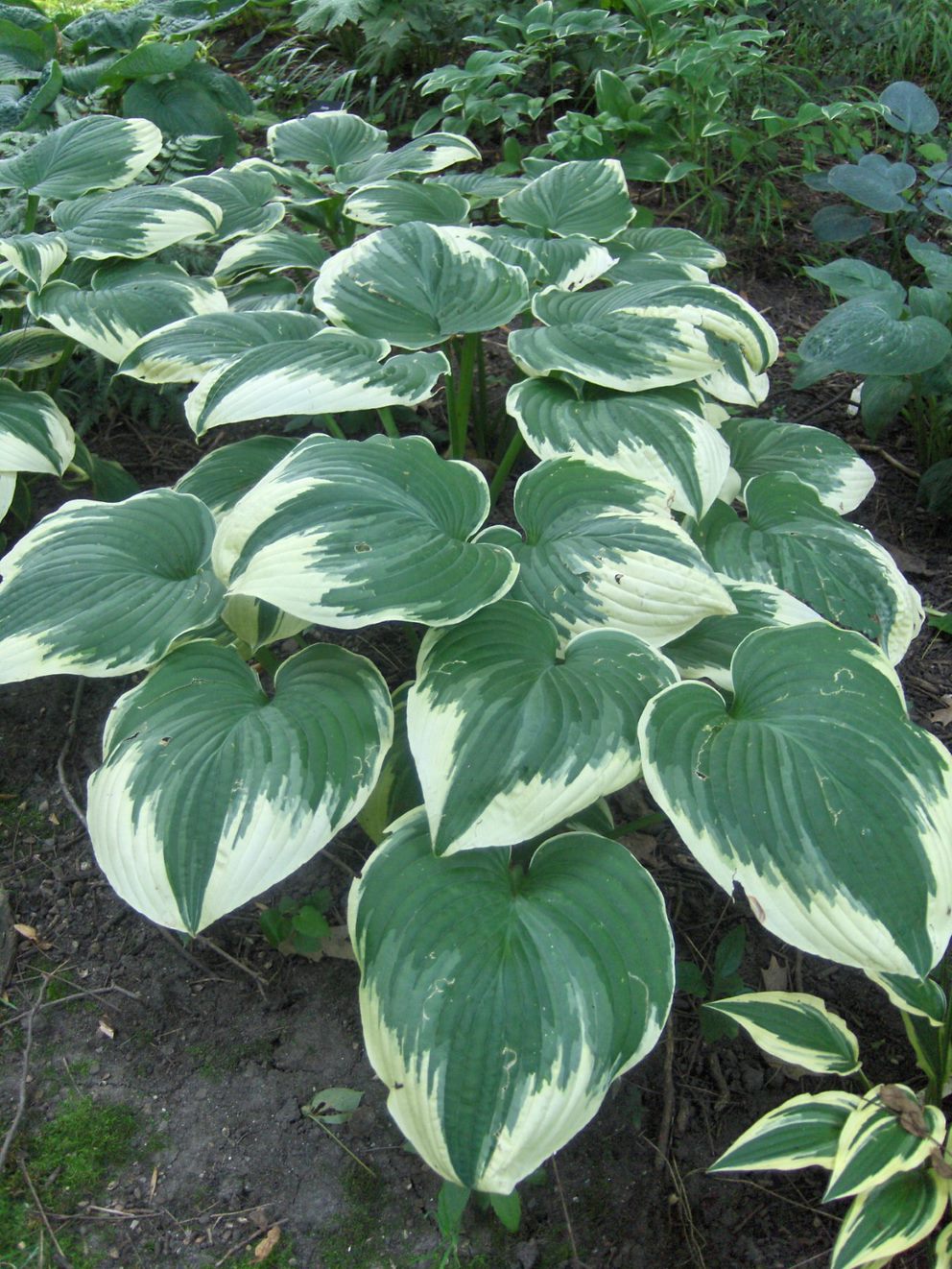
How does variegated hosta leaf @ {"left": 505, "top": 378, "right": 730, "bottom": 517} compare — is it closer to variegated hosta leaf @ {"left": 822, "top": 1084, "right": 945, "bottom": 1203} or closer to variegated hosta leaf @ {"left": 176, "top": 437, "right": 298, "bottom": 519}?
variegated hosta leaf @ {"left": 176, "top": 437, "right": 298, "bottom": 519}

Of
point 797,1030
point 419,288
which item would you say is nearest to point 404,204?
point 419,288

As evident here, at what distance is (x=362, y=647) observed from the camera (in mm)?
1966

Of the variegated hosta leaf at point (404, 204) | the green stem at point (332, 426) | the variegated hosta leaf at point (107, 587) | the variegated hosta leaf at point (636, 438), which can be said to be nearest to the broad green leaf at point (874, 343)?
the variegated hosta leaf at point (636, 438)

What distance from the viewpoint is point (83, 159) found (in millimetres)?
2207

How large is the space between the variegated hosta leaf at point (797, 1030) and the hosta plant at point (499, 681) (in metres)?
0.25

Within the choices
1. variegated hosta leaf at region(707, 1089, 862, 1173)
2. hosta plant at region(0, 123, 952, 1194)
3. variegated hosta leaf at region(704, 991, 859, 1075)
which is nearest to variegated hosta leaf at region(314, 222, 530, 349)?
hosta plant at region(0, 123, 952, 1194)

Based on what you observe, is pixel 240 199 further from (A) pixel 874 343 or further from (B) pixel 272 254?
(A) pixel 874 343

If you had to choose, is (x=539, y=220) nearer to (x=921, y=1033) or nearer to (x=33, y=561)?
(x=33, y=561)

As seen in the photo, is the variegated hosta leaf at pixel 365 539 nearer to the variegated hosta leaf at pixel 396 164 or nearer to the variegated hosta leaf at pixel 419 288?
the variegated hosta leaf at pixel 419 288

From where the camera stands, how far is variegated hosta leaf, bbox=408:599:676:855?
111 centimetres

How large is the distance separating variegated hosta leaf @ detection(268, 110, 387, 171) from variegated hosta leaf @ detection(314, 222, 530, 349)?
75cm

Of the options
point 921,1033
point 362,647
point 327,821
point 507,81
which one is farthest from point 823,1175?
point 507,81

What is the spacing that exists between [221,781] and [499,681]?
37 centimetres

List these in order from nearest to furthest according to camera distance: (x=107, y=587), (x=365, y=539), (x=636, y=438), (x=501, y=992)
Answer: (x=501, y=992) < (x=365, y=539) < (x=107, y=587) < (x=636, y=438)
